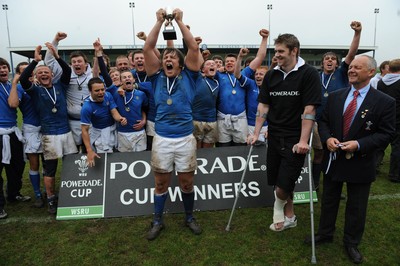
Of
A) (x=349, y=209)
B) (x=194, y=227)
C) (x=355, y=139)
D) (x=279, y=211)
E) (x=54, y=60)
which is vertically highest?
(x=54, y=60)

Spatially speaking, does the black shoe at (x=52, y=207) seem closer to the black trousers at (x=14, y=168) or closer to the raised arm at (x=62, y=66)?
the black trousers at (x=14, y=168)

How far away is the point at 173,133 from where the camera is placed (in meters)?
3.64

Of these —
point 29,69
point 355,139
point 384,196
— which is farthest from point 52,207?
point 384,196

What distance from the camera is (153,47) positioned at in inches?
136

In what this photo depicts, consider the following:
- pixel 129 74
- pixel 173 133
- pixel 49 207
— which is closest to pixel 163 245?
pixel 173 133

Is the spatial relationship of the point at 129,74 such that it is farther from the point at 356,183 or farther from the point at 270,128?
the point at 356,183

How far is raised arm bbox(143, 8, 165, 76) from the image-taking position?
3.28 m

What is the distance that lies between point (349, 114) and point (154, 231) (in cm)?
273

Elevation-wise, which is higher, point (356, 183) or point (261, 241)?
point (356, 183)

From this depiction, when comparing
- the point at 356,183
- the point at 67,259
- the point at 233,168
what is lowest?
the point at 67,259

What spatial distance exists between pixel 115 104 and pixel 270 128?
242cm

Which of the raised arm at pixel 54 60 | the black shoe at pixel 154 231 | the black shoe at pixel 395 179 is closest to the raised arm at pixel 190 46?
the black shoe at pixel 154 231

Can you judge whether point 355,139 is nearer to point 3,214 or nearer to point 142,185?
point 142,185

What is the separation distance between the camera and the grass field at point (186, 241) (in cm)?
338
